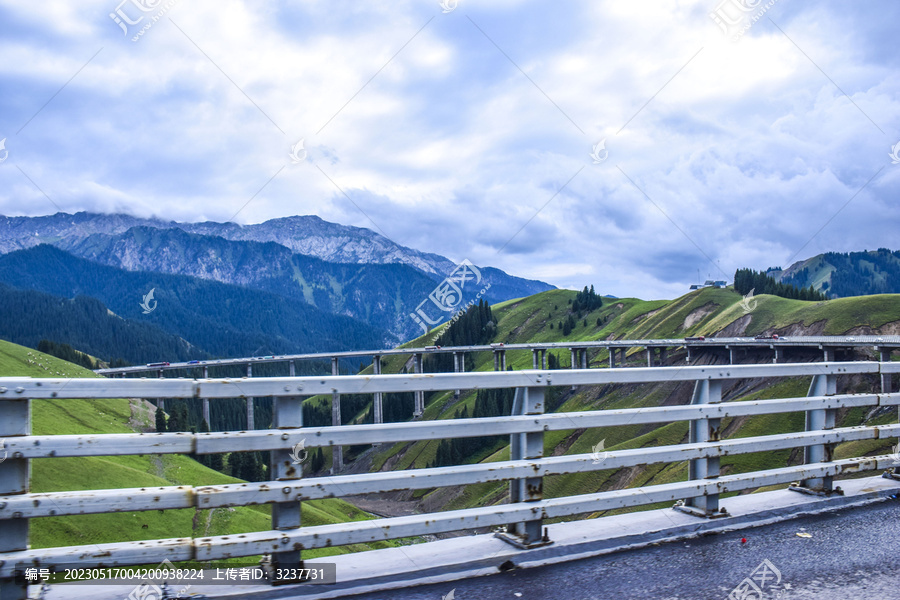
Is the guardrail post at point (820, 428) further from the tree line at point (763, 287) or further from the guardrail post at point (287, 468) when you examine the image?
the tree line at point (763, 287)

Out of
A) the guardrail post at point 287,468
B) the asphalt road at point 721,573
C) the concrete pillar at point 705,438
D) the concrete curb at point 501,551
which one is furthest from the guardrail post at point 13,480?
the concrete pillar at point 705,438

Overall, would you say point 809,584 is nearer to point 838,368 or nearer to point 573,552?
point 573,552

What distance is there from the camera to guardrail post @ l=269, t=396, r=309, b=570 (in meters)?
6.07

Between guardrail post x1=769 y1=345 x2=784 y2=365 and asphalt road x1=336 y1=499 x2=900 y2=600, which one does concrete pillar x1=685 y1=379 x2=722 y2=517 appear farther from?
guardrail post x1=769 y1=345 x2=784 y2=365

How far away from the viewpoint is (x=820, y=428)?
983 centimetres

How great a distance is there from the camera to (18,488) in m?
5.39

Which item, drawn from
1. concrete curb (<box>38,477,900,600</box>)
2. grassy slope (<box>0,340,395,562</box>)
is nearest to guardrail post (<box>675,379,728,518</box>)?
concrete curb (<box>38,477,900,600</box>)

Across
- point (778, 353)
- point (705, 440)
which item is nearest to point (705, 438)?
point (705, 440)

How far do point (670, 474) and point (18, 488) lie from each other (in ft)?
220

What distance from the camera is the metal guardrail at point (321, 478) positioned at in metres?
5.38

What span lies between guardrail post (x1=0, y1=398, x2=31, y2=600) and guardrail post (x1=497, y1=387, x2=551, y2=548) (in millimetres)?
4658

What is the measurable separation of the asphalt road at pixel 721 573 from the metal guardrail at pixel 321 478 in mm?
637

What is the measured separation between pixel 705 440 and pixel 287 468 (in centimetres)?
549

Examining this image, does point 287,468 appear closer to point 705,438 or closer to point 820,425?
point 705,438
